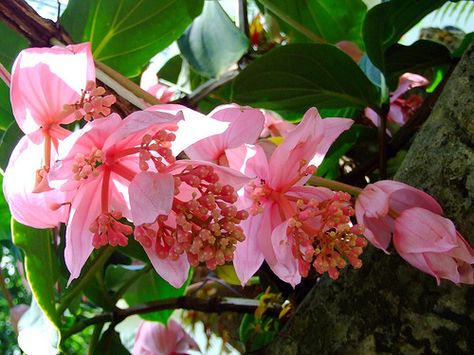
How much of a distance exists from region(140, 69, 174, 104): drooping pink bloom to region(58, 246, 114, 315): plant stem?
0.15 meters

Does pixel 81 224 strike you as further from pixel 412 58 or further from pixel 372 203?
pixel 412 58

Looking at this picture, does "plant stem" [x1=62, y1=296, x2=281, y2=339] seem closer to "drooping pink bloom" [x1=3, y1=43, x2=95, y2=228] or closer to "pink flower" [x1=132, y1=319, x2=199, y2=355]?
"pink flower" [x1=132, y1=319, x2=199, y2=355]

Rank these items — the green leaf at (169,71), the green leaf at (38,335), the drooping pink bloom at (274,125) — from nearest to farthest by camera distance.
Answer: the green leaf at (38,335) < the drooping pink bloom at (274,125) < the green leaf at (169,71)

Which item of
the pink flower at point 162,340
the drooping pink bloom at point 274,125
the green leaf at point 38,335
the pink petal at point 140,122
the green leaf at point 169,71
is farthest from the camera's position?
the green leaf at point 169,71

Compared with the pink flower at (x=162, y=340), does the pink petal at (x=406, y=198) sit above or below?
above

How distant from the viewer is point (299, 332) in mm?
392

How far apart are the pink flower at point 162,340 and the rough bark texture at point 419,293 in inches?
9.1

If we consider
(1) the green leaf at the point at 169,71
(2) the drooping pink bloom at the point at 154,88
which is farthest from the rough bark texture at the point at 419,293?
(1) the green leaf at the point at 169,71

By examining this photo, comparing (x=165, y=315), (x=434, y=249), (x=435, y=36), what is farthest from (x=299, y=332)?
(x=435, y=36)

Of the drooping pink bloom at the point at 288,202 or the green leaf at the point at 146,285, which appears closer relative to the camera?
the drooping pink bloom at the point at 288,202

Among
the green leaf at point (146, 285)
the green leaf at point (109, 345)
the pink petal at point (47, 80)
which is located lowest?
the green leaf at point (146, 285)

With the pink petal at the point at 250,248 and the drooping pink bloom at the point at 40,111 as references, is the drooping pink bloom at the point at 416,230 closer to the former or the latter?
the pink petal at the point at 250,248


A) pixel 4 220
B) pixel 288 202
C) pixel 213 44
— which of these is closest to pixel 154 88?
pixel 213 44

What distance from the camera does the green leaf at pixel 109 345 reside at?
50 centimetres
